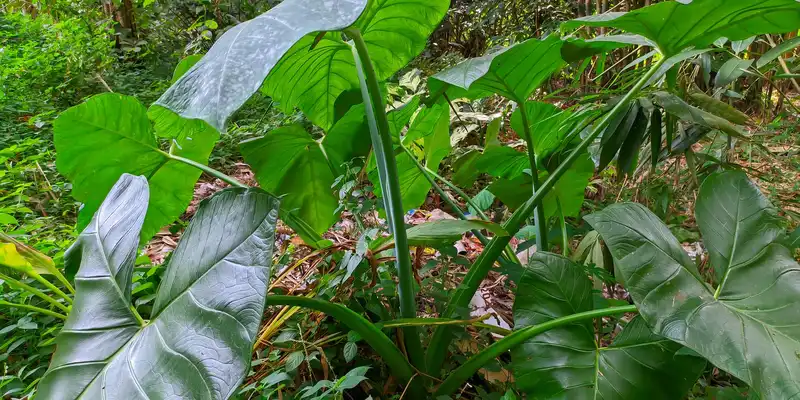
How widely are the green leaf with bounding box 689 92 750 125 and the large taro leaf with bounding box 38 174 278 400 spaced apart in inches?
35.8

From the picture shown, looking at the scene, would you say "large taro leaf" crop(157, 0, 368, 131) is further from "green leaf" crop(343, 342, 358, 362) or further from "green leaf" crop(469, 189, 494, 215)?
"green leaf" crop(469, 189, 494, 215)

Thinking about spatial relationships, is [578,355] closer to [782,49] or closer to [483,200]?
[483,200]

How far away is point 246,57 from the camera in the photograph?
0.39m

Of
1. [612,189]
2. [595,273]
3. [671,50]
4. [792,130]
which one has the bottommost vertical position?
[612,189]

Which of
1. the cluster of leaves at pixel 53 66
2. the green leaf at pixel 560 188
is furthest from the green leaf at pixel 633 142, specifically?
the cluster of leaves at pixel 53 66

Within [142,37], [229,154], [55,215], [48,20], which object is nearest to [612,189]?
[229,154]

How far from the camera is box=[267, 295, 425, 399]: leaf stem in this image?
0.56 meters

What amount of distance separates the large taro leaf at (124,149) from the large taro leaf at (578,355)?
2.11 feet

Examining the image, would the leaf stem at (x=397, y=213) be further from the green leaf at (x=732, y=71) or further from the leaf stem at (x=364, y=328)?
the green leaf at (x=732, y=71)

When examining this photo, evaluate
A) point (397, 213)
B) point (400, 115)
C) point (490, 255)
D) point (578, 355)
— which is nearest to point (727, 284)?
→ point (578, 355)

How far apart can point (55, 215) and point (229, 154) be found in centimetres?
74

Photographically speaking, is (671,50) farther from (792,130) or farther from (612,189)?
(792,130)

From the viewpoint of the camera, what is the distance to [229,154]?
7.04 ft

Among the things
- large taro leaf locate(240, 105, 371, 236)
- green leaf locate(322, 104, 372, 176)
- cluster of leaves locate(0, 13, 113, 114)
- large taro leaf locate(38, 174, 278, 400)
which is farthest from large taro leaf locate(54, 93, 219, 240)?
cluster of leaves locate(0, 13, 113, 114)
